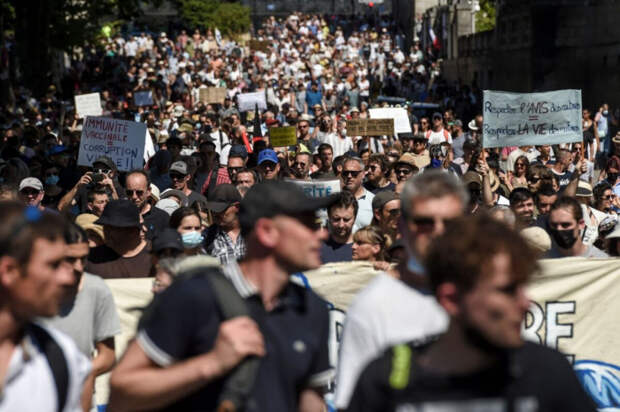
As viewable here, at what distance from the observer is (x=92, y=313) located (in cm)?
490

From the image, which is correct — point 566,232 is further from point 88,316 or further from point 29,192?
point 29,192

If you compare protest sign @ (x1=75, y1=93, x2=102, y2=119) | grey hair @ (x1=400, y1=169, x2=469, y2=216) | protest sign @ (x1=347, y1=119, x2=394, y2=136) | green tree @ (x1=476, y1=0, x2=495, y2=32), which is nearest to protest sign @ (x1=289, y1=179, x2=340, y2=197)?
protest sign @ (x1=347, y1=119, x2=394, y2=136)

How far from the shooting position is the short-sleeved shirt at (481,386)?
2902 mm

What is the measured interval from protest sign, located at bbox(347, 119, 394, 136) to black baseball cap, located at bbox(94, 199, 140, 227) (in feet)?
26.5

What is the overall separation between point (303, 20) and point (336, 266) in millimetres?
47982

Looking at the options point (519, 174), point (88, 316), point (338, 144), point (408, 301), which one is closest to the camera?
point (408, 301)

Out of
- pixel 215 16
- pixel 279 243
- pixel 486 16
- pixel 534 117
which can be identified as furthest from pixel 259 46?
pixel 279 243

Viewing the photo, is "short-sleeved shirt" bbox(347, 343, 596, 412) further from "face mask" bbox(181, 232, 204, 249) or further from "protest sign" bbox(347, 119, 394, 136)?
"protest sign" bbox(347, 119, 394, 136)

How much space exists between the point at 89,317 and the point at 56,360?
1.48 meters

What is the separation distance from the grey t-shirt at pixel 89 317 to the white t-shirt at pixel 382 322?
1.54m

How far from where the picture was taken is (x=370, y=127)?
1482 centimetres

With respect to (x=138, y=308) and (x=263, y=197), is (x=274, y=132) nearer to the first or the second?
(x=138, y=308)

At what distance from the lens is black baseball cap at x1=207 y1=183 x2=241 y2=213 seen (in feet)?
26.2

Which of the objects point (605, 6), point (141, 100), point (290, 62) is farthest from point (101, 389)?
point (290, 62)
